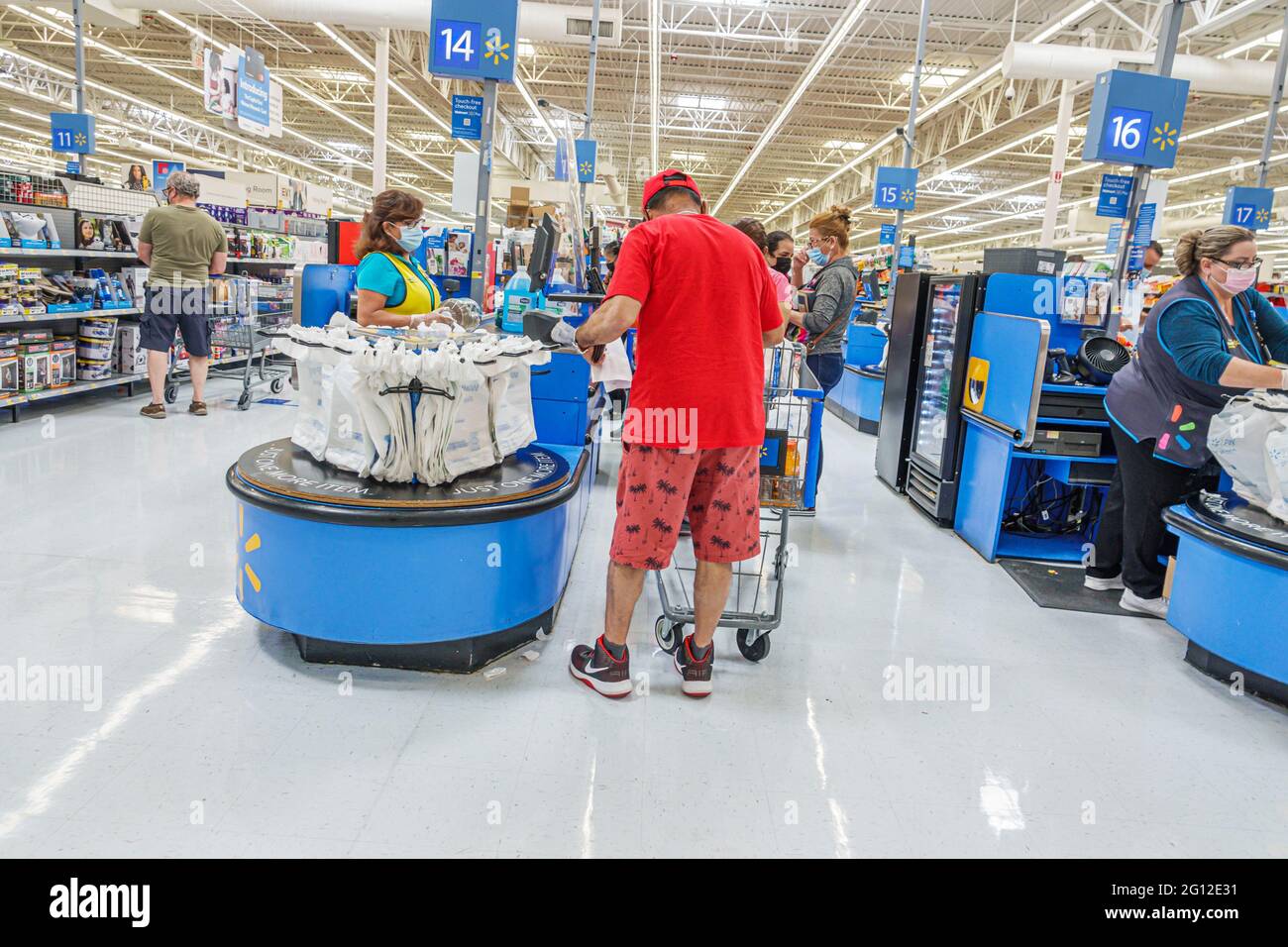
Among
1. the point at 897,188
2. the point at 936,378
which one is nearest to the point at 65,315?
the point at 936,378

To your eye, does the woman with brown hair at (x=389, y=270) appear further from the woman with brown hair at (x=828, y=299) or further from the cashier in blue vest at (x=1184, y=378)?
the cashier in blue vest at (x=1184, y=378)

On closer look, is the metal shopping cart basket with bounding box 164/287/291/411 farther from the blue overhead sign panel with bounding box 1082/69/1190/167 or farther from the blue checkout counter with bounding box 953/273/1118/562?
the blue overhead sign panel with bounding box 1082/69/1190/167

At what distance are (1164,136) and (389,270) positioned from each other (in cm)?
459

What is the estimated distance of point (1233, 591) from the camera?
3025 millimetres

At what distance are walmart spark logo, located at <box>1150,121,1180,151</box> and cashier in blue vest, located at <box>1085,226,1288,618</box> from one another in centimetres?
182

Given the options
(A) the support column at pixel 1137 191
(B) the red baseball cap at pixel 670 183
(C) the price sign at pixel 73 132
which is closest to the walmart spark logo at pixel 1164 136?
(A) the support column at pixel 1137 191

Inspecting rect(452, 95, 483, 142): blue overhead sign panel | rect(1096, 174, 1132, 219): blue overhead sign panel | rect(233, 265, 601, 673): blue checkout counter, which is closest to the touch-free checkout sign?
rect(452, 95, 483, 142): blue overhead sign panel

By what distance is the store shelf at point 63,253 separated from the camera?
589cm

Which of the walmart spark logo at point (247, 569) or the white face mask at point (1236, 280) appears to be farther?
the white face mask at point (1236, 280)

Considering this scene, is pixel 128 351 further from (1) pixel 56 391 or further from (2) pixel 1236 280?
(2) pixel 1236 280

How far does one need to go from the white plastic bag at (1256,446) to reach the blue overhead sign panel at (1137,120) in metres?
2.45

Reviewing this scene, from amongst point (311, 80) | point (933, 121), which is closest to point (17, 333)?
point (311, 80)

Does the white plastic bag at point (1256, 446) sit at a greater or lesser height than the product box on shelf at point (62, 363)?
greater
